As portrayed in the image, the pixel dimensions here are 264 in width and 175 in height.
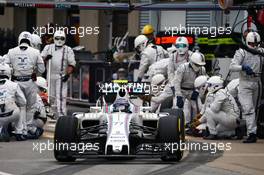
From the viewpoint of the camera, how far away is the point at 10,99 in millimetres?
19250

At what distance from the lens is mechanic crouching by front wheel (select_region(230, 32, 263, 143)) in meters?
19.3

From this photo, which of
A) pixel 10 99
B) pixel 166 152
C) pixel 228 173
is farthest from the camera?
pixel 10 99

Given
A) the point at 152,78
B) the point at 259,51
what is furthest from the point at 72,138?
the point at 152,78

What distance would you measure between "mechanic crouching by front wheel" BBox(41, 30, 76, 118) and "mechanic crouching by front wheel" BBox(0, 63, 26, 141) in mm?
3734

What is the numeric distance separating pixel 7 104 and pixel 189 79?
4164 millimetres

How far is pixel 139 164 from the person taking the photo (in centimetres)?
1578

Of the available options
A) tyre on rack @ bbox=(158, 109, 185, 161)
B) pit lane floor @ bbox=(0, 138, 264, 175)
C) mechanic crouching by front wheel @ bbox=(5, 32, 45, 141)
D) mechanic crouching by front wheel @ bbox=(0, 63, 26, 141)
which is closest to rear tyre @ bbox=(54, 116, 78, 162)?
pit lane floor @ bbox=(0, 138, 264, 175)

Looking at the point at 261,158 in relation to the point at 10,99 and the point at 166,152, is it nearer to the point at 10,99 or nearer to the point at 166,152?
the point at 166,152

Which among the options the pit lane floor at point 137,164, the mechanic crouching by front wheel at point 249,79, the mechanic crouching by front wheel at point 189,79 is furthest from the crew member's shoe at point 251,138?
the mechanic crouching by front wheel at point 189,79

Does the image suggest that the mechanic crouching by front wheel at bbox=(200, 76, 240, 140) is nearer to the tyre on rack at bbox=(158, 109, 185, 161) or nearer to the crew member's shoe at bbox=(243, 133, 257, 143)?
the crew member's shoe at bbox=(243, 133, 257, 143)

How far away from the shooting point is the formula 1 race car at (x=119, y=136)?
626 inches

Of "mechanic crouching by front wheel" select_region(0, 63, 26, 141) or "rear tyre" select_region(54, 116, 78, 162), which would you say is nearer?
"rear tyre" select_region(54, 116, 78, 162)

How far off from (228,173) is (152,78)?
7.97m

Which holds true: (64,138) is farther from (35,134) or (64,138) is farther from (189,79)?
(189,79)
